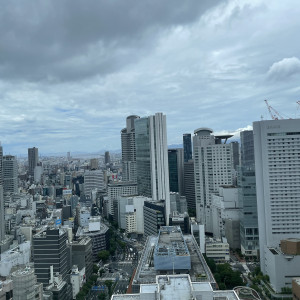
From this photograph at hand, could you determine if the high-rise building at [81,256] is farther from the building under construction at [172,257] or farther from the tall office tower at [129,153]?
the tall office tower at [129,153]

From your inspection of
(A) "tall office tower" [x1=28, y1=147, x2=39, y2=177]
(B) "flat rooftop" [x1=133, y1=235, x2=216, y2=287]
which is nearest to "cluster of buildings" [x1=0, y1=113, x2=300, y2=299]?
(B) "flat rooftop" [x1=133, y1=235, x2=216, y2=287]

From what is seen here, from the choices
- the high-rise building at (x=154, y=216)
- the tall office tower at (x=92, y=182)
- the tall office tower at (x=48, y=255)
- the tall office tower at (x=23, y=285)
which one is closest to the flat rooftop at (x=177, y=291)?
the tall office tower at (x=23, y=285)

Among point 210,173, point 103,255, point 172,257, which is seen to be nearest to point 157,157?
point 210,173

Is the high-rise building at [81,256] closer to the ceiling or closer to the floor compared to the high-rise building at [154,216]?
closer to the floor

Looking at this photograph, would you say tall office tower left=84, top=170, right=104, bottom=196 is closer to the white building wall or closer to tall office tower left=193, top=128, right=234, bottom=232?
tall office tower left=193, top=128, right=234, bottom=232

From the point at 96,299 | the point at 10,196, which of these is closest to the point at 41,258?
the point at 96,299

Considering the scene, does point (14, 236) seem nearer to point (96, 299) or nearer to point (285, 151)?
point (96, 299)
